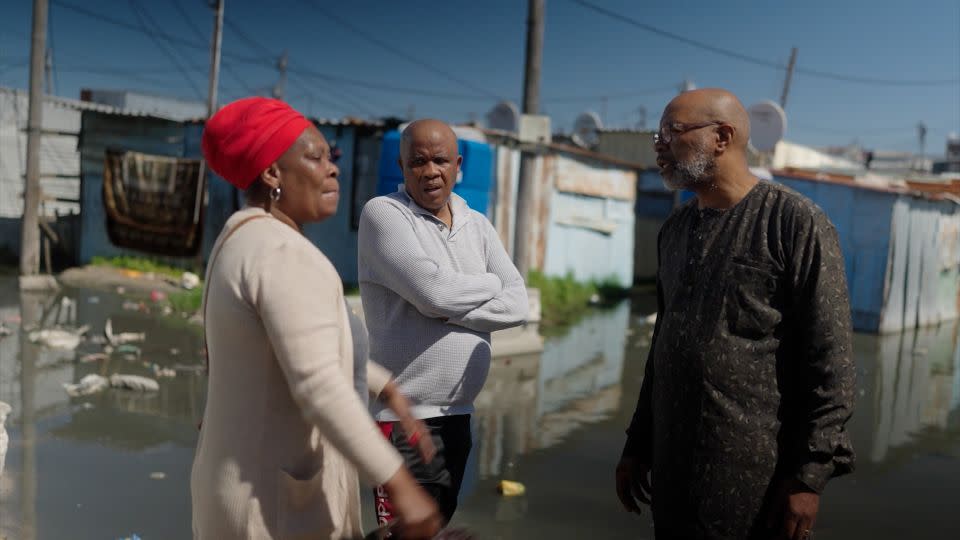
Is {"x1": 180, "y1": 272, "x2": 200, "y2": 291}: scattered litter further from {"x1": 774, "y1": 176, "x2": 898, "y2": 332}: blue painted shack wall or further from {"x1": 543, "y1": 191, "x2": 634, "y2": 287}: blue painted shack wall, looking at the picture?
{"x1": 774, "y1": 176, "x2": 898, "y2": 332}: blue painted shack wall

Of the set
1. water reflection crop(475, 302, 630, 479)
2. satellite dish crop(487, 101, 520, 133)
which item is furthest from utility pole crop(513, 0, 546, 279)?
satellite dish crop(487, 101, 520, 133)

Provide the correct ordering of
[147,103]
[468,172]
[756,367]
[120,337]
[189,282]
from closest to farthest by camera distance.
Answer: [756,367]
[120,337]
[468,172]
[189,282]
[147,103]

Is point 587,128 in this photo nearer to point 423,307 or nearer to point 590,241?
point 590,241

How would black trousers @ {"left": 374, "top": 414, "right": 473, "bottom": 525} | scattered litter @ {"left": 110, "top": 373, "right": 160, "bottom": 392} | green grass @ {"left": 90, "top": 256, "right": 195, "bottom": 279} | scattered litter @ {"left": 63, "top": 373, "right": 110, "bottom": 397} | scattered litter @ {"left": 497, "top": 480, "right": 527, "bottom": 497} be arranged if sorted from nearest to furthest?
1. black trousers @ {"left": 374, "top": 414, "right": 473, "bottom": 525}
2. scattered litter @ {"left": 497, "top": 480, "right": 527, "bottom": 497}
3. scattered litter @ {"left": 63, "top": 373, "right": 110, "bottom": 397}
4. scattered litter @ {"left": 110, "top": 373, "right": 160, "bottom": 392}
5. green grass @ {"left": 90, "top": 256, "right": 195, "bottom": 279}

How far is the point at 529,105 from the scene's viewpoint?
936 centimetres

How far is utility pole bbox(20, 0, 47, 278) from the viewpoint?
11.6 m

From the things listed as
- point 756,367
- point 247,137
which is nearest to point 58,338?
point 247,137

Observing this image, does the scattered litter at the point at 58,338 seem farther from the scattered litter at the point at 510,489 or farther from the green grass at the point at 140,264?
the green grass at the point at 140,264

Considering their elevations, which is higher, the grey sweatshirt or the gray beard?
the gray beard

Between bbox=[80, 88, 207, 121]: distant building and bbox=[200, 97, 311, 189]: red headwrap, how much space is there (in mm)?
25655

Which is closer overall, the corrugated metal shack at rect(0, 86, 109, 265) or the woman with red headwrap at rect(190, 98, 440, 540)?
the woman with red headwrap at rect(190, 98, 440, 540)

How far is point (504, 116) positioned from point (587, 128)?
31.9 feet

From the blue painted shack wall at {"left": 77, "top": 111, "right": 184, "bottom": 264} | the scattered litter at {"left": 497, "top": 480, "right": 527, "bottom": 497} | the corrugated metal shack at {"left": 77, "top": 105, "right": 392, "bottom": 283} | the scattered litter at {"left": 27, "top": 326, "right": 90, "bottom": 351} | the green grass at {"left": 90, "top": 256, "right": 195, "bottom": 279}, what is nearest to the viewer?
the scattered litter at {"left": 497, "top": 480, "right": 527, "bottom": 497}

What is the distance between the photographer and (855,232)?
12.1m
